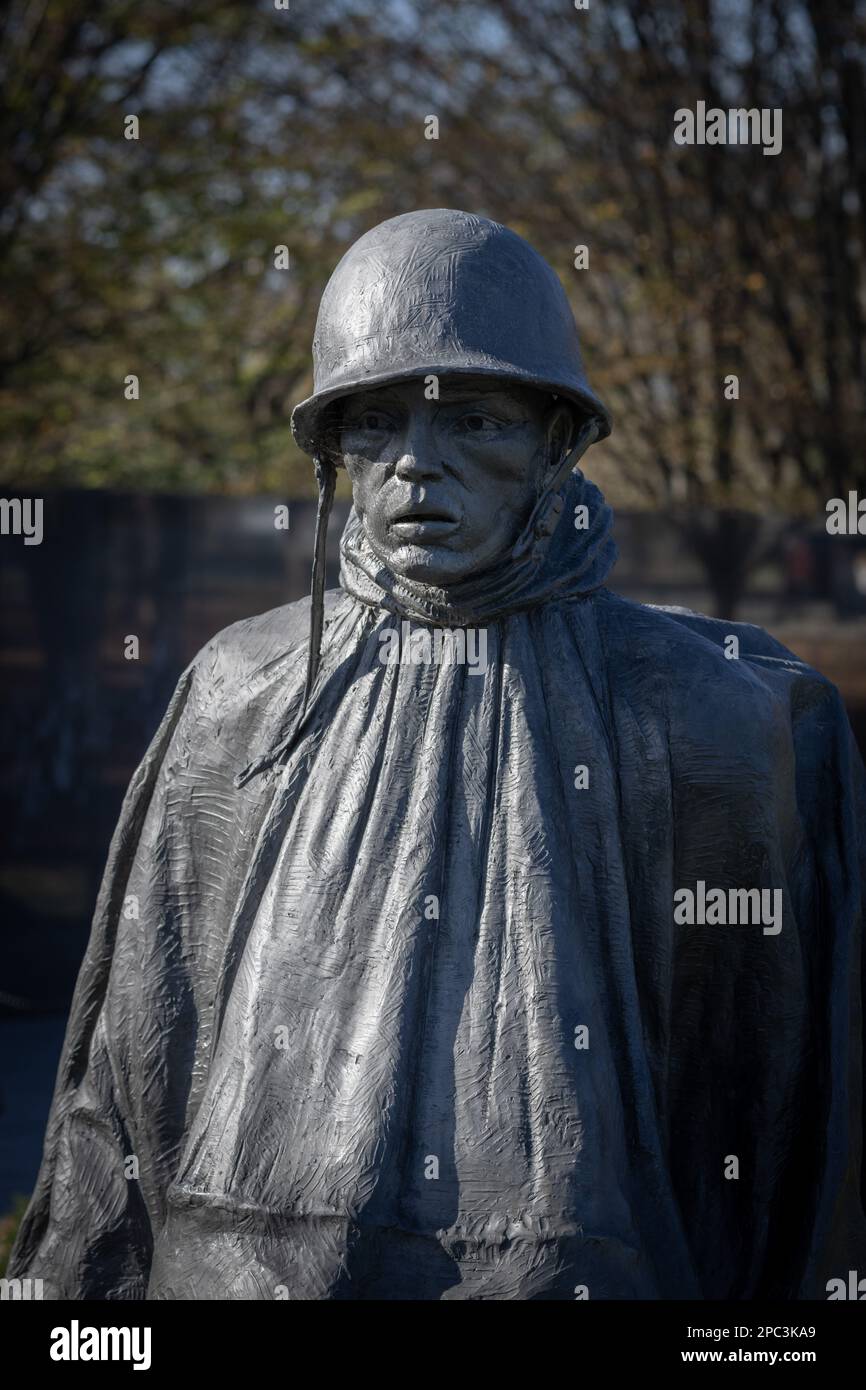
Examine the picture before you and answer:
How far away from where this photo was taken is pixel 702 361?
12.8 m

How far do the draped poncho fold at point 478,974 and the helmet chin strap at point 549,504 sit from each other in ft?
0.04

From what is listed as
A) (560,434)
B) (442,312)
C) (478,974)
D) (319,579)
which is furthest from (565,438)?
(478,974)

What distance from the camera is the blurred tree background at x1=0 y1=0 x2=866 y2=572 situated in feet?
39.9

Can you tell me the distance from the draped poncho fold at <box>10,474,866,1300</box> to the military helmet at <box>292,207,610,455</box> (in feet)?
1.14

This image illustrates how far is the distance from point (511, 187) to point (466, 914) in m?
10.5

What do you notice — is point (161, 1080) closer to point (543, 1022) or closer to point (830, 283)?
point (543, 1022)

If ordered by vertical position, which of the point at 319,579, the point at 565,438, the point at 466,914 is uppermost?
the point at 565,438

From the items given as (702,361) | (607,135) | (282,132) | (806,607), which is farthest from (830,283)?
(282,132)

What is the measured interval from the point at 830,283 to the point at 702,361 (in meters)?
1.04

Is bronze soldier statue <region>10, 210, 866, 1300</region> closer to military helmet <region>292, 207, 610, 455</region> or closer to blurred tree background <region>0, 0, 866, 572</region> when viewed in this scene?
military helmet <region>292, 207, 610, 455</region>

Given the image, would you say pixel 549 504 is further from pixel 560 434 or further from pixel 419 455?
pixel 419 455

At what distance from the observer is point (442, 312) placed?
3170 mm

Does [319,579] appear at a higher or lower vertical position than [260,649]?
higher

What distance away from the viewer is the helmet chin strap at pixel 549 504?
3.35 m
